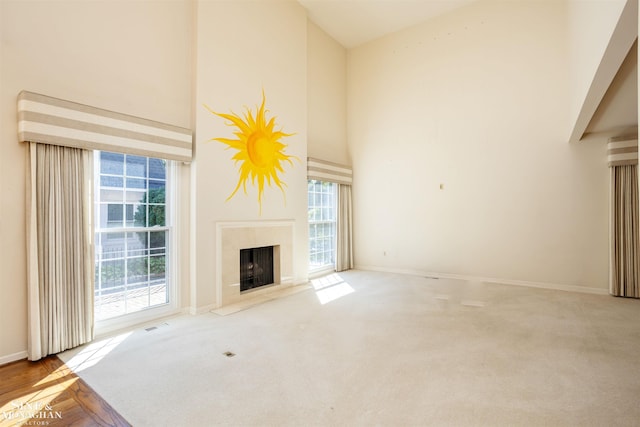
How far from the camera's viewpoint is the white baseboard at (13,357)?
261cm

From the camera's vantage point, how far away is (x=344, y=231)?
6.57 metres

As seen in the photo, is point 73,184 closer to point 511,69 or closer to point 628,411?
point 628,411

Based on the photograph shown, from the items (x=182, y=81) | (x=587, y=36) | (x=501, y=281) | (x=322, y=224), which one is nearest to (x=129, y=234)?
(x=182, y=81)

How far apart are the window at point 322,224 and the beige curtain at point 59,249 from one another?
362 centimetres

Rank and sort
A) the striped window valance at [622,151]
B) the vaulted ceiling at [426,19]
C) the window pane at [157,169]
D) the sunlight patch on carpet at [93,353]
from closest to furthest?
the sunlight patch on carpet at [93,353], the vaulted ceiling at [426,19], the window pane at [157,169], the striped window valance at [622,151]

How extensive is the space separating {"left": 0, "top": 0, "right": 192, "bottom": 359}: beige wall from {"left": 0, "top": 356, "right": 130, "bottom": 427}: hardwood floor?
35 cm

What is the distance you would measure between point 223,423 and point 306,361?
88 centimetres

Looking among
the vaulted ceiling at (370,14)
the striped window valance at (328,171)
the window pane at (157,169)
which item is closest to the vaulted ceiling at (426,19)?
the vaulted ceiling at (370,14)

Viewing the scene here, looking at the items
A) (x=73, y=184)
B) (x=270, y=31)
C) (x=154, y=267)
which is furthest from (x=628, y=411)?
(x=270, y=31)

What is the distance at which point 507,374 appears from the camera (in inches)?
94.7

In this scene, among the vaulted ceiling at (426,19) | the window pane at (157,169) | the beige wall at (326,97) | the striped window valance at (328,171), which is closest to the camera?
the vaulted ceiling at (426,19)

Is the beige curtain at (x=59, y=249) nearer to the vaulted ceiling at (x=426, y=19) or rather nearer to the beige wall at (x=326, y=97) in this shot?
the beige wall at (x=326, y=97)

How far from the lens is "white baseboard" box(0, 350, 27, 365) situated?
2.61 meters

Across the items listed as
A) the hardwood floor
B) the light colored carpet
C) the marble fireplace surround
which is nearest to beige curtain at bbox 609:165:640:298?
the light colored carpet
